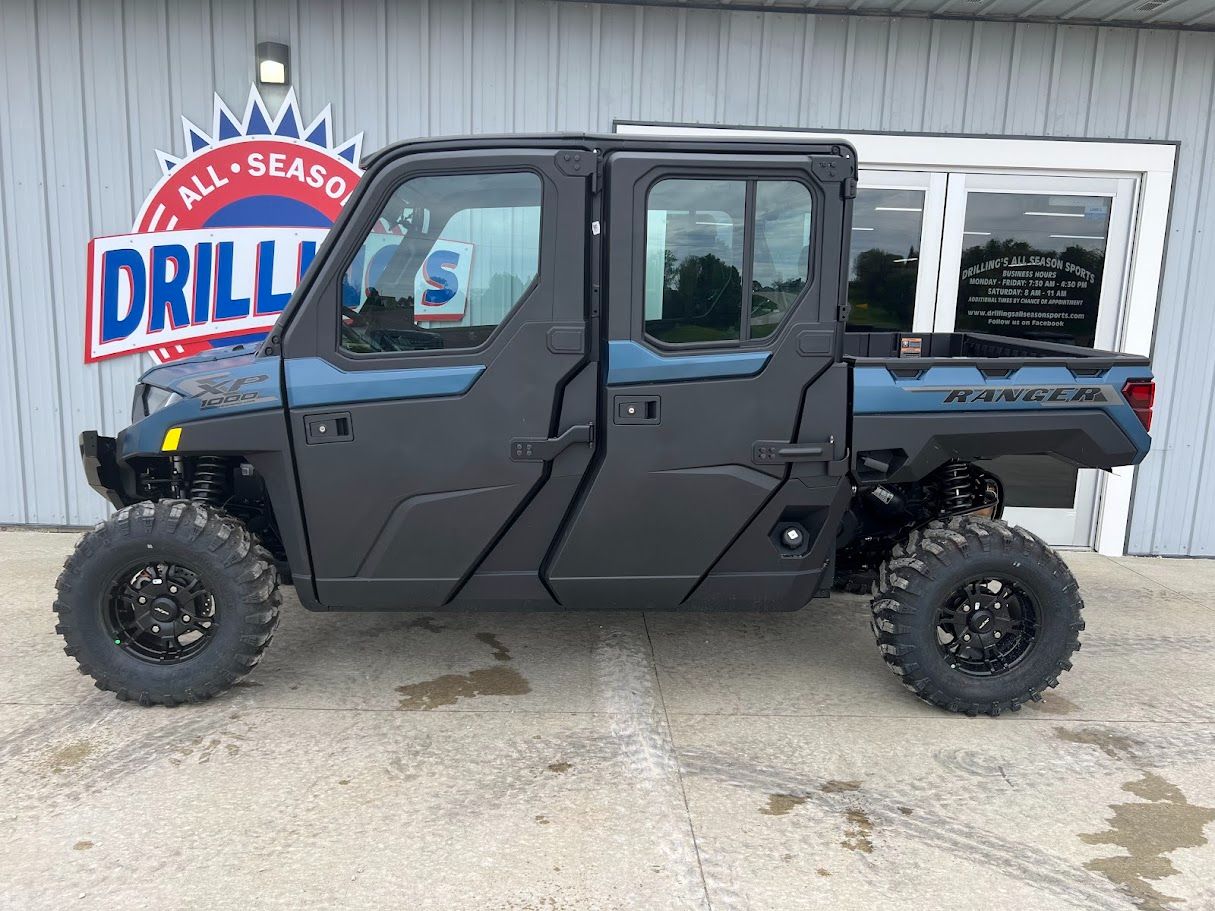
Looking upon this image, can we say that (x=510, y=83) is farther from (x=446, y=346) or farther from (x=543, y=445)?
(x=543, y=445)

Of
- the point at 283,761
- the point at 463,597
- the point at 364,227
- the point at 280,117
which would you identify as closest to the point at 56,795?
the point at 283,761

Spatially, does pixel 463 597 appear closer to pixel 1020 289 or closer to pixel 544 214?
pixel 544 214

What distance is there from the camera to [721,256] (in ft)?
11.0

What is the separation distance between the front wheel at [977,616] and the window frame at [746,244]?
46.0 inches

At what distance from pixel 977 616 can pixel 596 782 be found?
1.78m

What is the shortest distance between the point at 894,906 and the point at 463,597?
1952 mm

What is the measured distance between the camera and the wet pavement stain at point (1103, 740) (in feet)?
11.1

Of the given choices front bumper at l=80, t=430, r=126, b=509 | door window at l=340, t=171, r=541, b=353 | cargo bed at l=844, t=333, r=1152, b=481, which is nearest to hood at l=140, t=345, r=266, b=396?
front bumper at l=80, t=430, r=126, b=509

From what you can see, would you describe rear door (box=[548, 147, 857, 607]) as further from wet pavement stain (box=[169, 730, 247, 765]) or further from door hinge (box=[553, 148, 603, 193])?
wet pavement stain (box=[169, 730, 247, 765])

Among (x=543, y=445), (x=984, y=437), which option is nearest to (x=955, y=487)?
(x=984, y=437)

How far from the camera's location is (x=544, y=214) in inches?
130

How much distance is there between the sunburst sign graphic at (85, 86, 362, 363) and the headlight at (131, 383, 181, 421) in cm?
235

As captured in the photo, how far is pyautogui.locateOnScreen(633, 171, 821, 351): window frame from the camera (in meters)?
3.32

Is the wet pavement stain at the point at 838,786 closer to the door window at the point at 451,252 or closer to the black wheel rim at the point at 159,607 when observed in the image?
the door window at the point at 451,252
